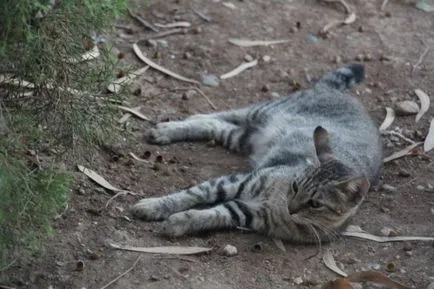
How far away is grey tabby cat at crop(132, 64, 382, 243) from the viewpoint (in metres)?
5.67

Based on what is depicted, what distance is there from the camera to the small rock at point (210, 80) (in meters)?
7.46

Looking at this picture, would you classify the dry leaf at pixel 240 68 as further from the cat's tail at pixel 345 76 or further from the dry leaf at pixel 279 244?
the dry leaf at pixel 279 244

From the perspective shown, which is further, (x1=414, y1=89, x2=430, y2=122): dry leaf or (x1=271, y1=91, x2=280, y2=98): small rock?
(x1=271, y1=91, x2=280, y2=98): small rock

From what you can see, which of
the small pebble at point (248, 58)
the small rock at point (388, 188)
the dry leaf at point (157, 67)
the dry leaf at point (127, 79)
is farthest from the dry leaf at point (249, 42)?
the small rock at point (388, 188)

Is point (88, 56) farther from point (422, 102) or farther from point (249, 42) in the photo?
point (422, 102)

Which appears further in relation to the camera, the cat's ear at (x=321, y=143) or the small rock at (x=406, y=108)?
the small rock at (x=406, y=108)

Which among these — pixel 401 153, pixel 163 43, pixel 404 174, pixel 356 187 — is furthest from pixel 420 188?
pixel 163 43

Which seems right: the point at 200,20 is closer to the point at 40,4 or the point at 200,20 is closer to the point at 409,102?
the point at 409,102

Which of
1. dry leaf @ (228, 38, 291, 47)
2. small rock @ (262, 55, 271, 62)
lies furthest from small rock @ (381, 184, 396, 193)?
dry leaf @ (228, 38, 291, 47)

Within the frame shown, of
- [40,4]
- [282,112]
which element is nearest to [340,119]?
[282,112]

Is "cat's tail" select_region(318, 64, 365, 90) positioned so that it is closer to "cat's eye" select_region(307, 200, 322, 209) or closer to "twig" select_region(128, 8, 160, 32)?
"twig" select_region(128, 8, 160, 32)

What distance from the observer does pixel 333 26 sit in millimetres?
8500

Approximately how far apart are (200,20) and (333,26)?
1.25m

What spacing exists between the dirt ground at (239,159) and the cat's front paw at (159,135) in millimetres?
64
